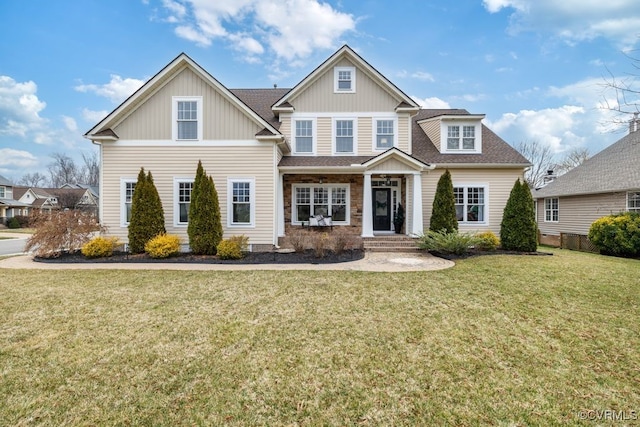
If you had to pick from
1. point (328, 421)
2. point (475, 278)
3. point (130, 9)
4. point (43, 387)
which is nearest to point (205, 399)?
point (328, 421)

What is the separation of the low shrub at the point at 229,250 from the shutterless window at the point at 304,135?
19.3ft

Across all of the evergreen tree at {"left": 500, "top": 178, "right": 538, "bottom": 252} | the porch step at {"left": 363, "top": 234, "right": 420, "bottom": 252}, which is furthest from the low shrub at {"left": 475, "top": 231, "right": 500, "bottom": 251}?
the porch step at {"left": 363, "top": 234, "right": 420, "bottom": 252}

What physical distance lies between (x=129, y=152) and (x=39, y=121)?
123ft

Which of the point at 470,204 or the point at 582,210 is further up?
the point at 470,204

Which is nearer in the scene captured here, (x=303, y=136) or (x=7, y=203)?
(x=303, y=136)

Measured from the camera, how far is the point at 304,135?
14219mm

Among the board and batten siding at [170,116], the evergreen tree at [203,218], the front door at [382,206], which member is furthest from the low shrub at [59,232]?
the front door at [382,206]

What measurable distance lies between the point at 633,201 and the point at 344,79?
14849 millimetres

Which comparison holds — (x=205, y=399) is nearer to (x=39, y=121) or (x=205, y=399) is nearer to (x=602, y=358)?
(x=602, y=358)

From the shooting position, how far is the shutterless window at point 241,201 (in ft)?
39.6

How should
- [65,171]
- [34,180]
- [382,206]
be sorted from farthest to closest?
[34,180]
[65,171]
[382,206]

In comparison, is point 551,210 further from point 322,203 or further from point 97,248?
point 97,248

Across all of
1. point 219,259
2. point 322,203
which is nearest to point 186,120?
point 219,259

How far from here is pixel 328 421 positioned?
2.74 meters
